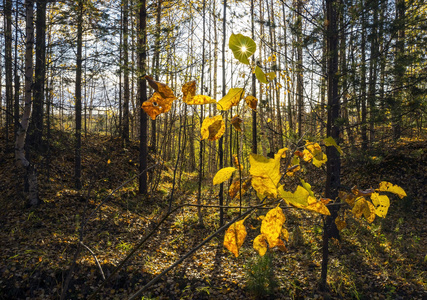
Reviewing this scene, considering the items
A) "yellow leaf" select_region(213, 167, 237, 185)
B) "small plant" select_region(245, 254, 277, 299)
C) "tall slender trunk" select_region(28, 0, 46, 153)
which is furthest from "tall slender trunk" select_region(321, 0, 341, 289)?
"tall slender trunk" select_region(28, 0, 46, 153)

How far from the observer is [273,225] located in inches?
19.1

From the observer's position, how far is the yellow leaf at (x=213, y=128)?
53 cm

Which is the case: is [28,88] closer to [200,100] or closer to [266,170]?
[200,100]

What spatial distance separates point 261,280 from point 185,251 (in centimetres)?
201

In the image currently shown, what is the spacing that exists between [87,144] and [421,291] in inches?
404

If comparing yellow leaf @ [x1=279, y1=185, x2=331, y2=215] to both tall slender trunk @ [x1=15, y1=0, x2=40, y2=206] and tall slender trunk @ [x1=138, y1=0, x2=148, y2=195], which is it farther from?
tall slender trunk @ [x1=138, y1=0, x2=148, y2=195]

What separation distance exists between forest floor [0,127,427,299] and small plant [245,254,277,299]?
0.02 m

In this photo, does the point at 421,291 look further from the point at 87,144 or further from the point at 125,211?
the point at 87,144

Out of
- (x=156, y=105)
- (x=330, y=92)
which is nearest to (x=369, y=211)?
(x=156, y=105)

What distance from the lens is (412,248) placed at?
5.20 m

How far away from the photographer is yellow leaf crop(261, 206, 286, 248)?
479mm

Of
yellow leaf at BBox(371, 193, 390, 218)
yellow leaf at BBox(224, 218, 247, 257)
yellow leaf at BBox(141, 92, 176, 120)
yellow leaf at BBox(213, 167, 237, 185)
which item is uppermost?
yellow leaf at BBox(141, 92, 176, 120)

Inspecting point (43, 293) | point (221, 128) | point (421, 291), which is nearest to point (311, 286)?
point (421, 291)

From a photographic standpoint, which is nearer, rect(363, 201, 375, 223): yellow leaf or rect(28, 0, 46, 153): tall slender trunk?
rect(363, 201, 375, 223): yellow leaf
